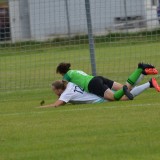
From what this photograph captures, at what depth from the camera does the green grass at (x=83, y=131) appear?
9.80 meters

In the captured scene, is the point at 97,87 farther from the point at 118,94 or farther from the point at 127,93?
the point at 127,93

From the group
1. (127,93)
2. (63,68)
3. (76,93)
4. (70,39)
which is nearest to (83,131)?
(127,93)

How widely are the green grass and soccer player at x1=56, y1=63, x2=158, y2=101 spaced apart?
1.03 feet

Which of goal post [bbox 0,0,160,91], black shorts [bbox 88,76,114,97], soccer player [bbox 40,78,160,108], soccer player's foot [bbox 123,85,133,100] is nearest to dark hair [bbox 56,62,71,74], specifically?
soccer player [bbox 40,78,160,108]

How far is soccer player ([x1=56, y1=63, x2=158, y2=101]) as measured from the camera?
48.9ft

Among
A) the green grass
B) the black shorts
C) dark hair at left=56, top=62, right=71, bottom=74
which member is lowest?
the green grass

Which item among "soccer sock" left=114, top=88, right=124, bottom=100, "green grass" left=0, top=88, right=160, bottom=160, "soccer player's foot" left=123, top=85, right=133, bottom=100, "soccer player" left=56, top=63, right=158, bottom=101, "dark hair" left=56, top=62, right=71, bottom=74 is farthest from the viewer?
"dark hair" left=56, top=62, right=71, bottom=74

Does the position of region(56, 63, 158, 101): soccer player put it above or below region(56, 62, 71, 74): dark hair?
below

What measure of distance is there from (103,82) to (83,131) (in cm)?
403

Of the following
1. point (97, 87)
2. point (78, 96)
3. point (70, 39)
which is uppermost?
point (70, 39)

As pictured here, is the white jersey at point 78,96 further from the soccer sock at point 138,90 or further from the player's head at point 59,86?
the soccer sock at point 138,90

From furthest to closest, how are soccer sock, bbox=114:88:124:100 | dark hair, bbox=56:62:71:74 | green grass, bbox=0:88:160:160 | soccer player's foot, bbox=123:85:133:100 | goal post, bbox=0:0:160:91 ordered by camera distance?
goal post, bbox=0:0:160:91 < dark hair, bbox=56:62:71:74 < soccer sock, bbox=114:88:124:100 < soccer player's foot, bbox=123:85:133:100 < green grass, bbox=0:88:160:160

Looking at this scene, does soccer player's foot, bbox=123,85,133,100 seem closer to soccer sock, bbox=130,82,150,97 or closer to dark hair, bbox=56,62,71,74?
soccer sock, bbox=130,82,150,97

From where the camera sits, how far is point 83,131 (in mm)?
11375
